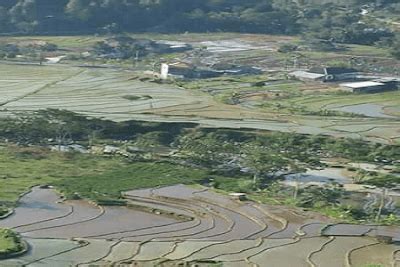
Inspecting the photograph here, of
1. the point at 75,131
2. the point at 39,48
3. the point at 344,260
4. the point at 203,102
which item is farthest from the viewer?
the point at 39,48

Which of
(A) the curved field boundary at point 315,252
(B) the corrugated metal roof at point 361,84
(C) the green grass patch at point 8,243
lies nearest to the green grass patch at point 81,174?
(C) the green grass patch at point 8,243

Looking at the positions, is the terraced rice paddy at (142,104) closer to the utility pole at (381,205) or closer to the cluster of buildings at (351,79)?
the cluster of buildings at (351,79)

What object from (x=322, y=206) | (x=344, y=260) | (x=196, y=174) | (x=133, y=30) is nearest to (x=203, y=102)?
(x=196, y=174)

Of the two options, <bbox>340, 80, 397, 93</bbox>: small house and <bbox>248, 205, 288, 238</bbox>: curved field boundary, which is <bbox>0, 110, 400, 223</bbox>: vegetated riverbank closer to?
<bbox>248, 205, 288, 238</bbox>: curved field boundary

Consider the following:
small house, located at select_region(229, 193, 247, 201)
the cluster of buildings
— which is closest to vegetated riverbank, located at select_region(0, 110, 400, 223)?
small house, located at select_region(229, 193, 247, 201)

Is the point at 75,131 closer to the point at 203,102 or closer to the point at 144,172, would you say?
the point at 144,172
